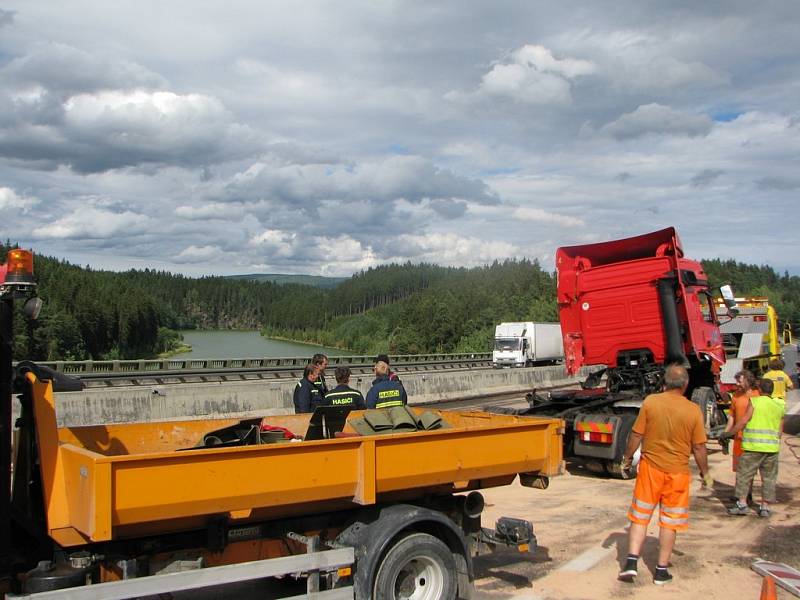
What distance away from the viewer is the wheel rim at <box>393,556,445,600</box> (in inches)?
196

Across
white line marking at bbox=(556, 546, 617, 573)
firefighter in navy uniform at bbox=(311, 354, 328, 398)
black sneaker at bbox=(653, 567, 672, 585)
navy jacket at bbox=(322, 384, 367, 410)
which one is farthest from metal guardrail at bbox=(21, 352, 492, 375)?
black sneaker at bbox=(653, 567, 672, 585)

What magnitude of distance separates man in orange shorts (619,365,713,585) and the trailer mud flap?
147 inches

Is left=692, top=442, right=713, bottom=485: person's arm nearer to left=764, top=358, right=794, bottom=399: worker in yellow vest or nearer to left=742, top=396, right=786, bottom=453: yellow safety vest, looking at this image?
left=742, top=396, right=786, bottom=453: yellow safety vest

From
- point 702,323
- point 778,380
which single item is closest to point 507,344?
point 702,323

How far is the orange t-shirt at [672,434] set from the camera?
6281 mm

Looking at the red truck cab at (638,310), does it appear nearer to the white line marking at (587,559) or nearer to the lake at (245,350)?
the white line marking at (587,559)

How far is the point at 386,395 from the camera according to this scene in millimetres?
8219

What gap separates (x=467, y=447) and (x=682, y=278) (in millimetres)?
7695

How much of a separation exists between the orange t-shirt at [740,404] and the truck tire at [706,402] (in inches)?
127

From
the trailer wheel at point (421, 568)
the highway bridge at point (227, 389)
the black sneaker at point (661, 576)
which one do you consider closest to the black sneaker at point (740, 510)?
the black sneaker at point (661, 576)

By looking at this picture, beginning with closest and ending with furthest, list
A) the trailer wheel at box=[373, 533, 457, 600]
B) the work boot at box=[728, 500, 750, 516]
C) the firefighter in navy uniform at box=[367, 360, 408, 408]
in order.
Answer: the trailer wheel at box=[373, 533, 457, 600], the firefighter in navy uniform at box=[367, 360, 408, 408], the work boot at box=[728, 500, 750, 516]

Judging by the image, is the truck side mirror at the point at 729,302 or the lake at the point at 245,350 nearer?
the truck side mirror at the point at 729,302

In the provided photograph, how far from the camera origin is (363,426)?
5.78 metres

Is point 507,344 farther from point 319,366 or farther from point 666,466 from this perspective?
point 666,466
